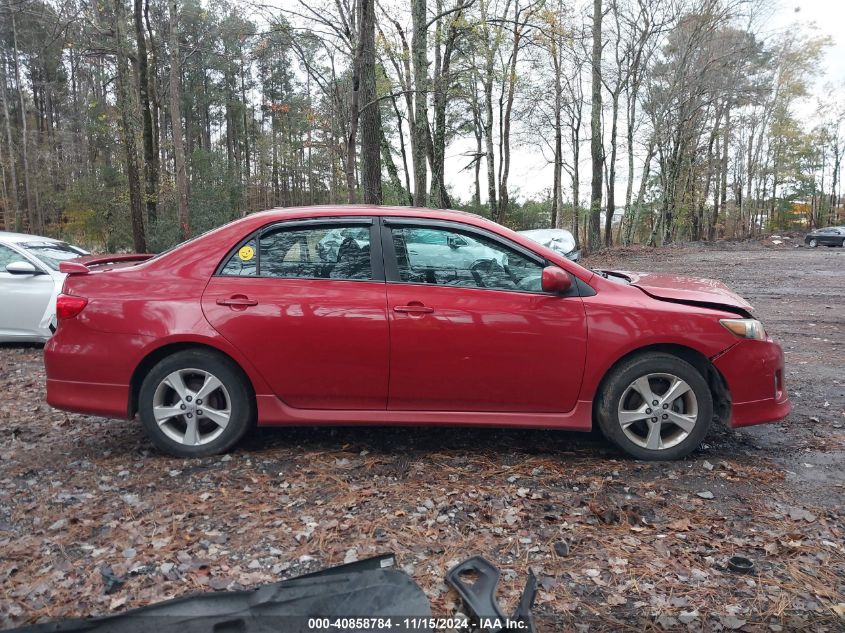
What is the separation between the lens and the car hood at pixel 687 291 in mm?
3734

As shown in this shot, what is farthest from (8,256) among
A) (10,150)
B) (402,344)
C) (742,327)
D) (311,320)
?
(10,150)

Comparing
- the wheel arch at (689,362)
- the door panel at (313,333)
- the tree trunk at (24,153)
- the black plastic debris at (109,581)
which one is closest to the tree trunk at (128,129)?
the door panel at (313,333)

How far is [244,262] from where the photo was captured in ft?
12.5

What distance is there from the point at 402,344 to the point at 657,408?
1.70 meters

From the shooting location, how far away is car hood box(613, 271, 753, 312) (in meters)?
3.73

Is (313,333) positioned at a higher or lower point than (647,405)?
higher

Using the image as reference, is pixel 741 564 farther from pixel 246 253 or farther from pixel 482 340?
pixel 246 253

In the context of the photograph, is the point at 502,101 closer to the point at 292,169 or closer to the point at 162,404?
the point at 292,169

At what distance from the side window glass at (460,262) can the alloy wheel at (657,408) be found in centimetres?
94

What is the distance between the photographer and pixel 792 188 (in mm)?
46562

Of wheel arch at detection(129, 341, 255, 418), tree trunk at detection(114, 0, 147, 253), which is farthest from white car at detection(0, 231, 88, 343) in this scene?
tree trunk at detection(114, 0, 147, 253)

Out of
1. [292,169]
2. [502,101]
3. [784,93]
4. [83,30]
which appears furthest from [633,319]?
[784,93]

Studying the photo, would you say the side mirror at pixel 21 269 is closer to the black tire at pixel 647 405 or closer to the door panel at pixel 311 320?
the door panel at pixel 311 320

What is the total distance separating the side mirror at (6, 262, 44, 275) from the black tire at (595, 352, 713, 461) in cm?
692
